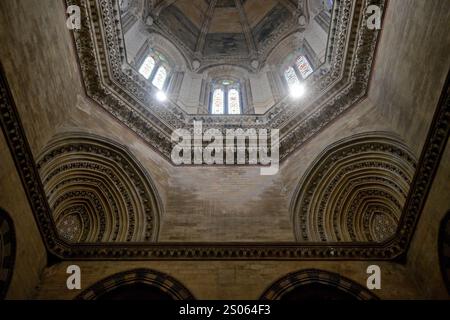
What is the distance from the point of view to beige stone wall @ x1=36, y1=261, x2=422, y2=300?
6990 mm

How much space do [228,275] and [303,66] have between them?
10087 millimetres

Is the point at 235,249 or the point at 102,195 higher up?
the point at 102,195

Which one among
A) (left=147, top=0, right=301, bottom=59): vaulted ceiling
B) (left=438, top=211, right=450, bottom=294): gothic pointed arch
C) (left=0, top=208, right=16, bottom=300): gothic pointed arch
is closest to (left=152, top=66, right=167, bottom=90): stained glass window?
(left=147, top=0, right=301, bottom=59): vaulted ceiling

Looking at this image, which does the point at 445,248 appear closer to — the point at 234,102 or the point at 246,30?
the point at 234,102

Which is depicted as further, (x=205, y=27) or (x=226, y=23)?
(x=226, y=23)

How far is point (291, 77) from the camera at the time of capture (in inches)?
602

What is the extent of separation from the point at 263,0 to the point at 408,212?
597 inches

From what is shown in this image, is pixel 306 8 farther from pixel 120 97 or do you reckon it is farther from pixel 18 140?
pixel 18 140

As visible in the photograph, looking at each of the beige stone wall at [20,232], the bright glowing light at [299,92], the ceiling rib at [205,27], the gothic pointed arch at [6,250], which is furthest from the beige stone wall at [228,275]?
the ceiling rib at [205,27]

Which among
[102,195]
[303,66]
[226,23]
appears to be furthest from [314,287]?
[226,23]

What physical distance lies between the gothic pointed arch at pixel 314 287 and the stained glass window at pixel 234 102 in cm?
841

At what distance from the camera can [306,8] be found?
54.6ft

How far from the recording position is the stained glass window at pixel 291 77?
14.8 metres

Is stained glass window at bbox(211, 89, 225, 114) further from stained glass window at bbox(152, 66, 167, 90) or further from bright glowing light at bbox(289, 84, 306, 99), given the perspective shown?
bright glowing light at bbox(289, 84, 306, 99)
